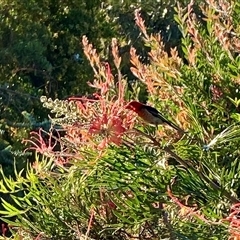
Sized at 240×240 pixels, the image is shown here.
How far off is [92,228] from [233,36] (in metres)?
0.38

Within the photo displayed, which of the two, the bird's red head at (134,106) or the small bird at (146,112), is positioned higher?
the bird's red head at (134,106)

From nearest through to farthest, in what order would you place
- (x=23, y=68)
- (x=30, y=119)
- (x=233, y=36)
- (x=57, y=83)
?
(x=233, y=36) < (x=30, y=119) < (x=23, y=68) < (x=57, y=83)

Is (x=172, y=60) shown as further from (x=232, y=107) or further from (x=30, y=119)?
(x=30, y=119)

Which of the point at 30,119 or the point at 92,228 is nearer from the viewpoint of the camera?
Answer: the point at 92,228

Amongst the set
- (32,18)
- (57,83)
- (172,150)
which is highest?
(172,150)

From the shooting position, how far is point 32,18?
387 centimetres

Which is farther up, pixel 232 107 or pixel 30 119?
pixel 232 107

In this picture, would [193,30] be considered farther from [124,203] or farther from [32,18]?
[32,18]

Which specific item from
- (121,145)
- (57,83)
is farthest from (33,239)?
(57,83)

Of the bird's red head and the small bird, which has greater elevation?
the bird's red head

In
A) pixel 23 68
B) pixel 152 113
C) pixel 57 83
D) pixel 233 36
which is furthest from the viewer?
pixel 57 83

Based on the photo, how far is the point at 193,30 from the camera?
107 centimetres

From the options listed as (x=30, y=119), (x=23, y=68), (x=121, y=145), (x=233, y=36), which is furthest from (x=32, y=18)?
(x=121, y=145)

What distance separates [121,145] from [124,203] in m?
0.10
